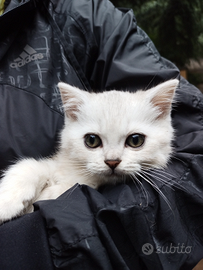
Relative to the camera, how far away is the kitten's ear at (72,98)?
152cm

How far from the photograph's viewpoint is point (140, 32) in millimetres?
1700

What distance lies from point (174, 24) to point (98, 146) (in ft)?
6.59

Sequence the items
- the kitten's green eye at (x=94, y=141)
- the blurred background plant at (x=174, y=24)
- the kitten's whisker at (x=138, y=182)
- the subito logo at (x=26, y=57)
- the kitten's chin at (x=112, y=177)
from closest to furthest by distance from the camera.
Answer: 1. the kitten's whisker at (x=138, y=182)
2. the kitten's chin at (x=112, y=177)
3. the kitten's green eye at (x=94, y=141)
4. the subito logo at (x=26, y=57)
5. the blurred background plant at (x=174, y=24)

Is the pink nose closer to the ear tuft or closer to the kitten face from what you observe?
the kitten face

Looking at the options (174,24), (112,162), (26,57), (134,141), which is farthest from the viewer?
(174,24)

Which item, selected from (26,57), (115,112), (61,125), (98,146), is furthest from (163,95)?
(26,57)

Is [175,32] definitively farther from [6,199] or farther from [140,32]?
[6,199]

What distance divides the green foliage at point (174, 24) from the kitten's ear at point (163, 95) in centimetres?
162

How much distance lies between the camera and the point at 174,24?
2.79 meters

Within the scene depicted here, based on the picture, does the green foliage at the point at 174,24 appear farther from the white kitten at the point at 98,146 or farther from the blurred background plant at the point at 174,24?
the white kitten at the point at 98,146

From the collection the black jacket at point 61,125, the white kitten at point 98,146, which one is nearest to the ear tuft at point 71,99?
the white kitten at point 98,146

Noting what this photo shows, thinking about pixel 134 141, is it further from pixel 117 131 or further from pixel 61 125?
pixel 61 125

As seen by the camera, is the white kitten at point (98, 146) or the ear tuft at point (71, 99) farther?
the ear tuft at point (71, 99)

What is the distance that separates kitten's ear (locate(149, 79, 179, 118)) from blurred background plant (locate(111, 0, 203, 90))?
163 cm
